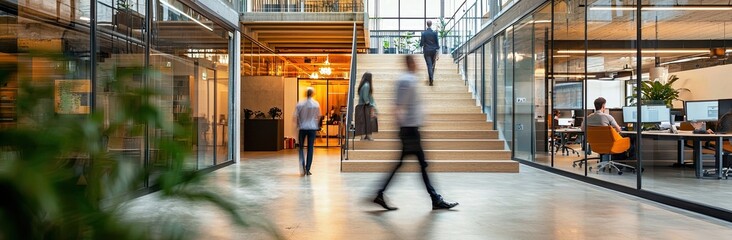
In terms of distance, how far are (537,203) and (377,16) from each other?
69.0ft

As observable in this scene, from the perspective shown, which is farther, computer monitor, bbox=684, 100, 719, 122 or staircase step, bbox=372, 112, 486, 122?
staircase step, bbox=372, 112, 486, 122

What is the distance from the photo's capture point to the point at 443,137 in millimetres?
11070

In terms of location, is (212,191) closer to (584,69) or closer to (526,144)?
(584,69)

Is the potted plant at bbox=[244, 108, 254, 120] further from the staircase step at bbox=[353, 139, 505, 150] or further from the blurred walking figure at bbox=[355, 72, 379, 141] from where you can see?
the blurred walking figure at bbox=[355, 72, 379, 141]

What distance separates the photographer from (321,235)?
14.5 ft

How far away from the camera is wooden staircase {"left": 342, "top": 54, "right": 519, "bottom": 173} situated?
968cm

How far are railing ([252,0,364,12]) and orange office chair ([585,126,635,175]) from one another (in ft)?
21.8

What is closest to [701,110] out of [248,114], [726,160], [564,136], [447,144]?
[726,160]

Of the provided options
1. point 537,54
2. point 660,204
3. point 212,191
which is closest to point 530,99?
point 537,54

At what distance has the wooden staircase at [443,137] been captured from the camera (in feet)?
31.8

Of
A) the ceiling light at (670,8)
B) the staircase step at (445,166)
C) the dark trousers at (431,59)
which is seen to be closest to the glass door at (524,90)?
the staircase step at (445,166)

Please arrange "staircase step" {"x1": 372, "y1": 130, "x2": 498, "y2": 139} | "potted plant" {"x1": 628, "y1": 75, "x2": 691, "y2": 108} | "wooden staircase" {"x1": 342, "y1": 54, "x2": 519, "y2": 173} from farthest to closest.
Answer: "staircase step" {"x1": 372, "y1": 130, "x2": 498, "y2": 139} < "wooden staircase" {"x1": 342, "y1": 54, "x2": 519, "y2": 173} < "potted plant" {"x1": 628, "y1": 75, "x2": 691, "y2": 108}

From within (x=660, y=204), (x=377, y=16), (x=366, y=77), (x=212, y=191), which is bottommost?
(x=660, y=204)

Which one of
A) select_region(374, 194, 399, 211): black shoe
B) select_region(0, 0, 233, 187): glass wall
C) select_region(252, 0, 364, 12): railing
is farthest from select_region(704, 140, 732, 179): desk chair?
select_region(252, 0, 364, 12): railing
